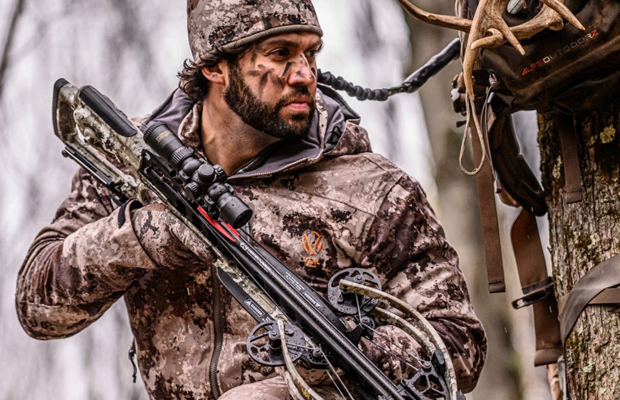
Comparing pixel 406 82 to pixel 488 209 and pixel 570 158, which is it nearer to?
pixel 488 209

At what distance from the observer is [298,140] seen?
13.2 ft

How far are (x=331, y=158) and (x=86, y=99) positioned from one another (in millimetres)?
926

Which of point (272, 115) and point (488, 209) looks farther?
point (488, 209)

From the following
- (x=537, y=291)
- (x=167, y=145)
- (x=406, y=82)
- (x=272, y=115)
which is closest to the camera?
(x=167, y=145)

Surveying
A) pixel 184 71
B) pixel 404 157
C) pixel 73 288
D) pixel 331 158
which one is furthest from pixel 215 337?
pixel 404 157

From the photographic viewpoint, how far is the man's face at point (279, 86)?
3953 millimetres

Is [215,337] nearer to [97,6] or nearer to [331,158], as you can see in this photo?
[331,158]

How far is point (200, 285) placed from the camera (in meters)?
3.89

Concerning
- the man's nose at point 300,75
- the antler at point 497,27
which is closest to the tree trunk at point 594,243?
the antler at point 497,27

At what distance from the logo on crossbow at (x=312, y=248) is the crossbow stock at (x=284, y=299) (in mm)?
294

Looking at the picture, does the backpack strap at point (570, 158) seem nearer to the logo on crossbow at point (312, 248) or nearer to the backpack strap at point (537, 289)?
the backpack strap at point (537, 289)

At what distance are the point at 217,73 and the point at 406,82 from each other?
119cm

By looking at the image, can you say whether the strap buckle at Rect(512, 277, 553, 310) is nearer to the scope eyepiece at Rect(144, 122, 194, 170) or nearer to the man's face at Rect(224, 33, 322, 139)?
the man's face at Rect(224, 33, 322, 139)

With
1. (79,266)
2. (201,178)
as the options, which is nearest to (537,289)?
(201,178)
